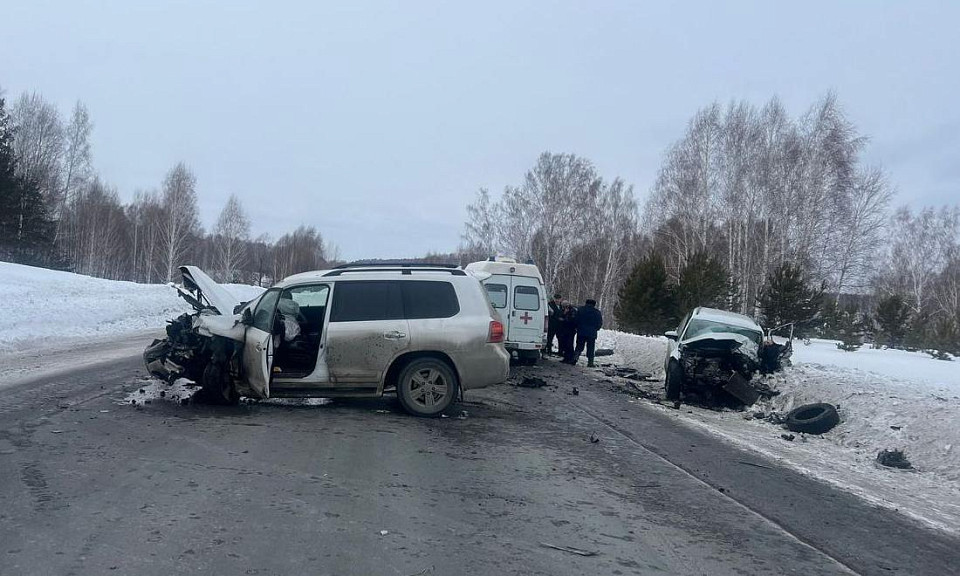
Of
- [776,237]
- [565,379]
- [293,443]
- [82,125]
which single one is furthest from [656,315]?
[82,125]

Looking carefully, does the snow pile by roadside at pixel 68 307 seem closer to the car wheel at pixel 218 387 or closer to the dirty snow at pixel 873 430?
the car wheel at pixel 218 387

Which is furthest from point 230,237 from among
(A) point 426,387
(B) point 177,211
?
(A) point 426,387

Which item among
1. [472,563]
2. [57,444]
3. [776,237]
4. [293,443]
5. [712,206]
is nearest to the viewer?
[472,563]

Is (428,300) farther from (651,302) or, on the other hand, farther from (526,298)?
(651,302)

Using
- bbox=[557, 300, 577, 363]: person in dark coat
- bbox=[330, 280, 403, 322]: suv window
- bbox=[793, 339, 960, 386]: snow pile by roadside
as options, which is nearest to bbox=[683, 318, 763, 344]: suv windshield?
bbox=[793, 339, 960, 386]: snow pile by roadside

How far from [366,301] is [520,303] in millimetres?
8334

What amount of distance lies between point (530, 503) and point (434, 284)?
171 inches

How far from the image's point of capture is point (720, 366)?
42.4 feet

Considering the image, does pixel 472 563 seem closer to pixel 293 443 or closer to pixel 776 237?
pixel 293 443

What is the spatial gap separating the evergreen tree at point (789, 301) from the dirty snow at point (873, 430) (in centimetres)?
1470

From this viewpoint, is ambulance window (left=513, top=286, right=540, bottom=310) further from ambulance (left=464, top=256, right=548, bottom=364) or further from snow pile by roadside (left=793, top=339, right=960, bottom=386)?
snow pile by roadside (left=793, top=339, right=960, bottom=386)

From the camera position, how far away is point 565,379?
15742 millimetres

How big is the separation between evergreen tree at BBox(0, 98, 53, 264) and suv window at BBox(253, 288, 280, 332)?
1770 inches

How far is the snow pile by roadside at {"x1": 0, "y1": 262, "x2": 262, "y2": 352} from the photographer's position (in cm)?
1962
